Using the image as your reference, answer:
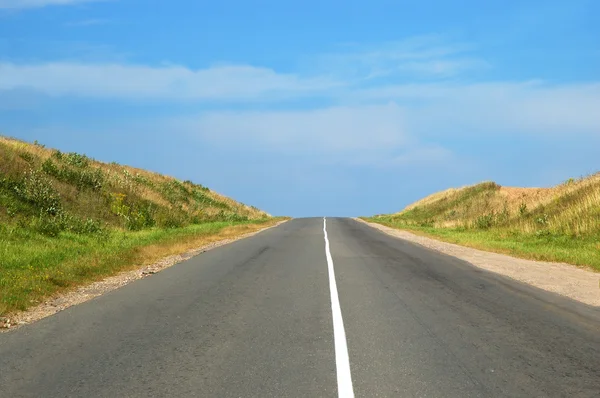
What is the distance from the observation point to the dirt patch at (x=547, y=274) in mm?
10805

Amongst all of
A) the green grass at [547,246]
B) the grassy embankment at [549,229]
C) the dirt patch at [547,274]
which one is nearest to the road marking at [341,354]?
the dirt patch at [547,274]

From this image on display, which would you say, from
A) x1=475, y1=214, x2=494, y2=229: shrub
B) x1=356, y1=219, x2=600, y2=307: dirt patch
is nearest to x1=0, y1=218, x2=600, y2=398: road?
x1=356, y1=219, x2=600, y2=307: dirt patch

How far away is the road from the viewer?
5.02m

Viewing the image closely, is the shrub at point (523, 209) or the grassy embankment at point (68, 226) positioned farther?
the shrub at point (523, 209)

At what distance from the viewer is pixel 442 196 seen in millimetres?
67938

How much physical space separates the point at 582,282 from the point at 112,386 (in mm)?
10984

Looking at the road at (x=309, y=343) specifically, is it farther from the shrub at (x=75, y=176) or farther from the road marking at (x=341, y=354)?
the shrub at (x=75, y=176)

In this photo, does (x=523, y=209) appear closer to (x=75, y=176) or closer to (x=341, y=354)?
(x=75, y=176)

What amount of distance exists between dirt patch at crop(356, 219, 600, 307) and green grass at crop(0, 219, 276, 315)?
9.91 m

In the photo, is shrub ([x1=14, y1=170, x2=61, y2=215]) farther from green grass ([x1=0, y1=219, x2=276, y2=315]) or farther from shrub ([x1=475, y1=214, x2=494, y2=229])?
shrub ([x1=475, y1=214, x2=494, y2=229])

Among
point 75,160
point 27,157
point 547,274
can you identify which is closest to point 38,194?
point 27,157

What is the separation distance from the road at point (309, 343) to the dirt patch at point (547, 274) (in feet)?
2.48

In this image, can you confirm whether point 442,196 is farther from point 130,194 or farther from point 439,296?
point 439,296

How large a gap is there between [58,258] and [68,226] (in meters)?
8.49
